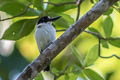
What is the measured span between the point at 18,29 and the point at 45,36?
22.6 inches

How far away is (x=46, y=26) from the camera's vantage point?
3.91 meters

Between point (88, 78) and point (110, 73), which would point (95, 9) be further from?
point (110, 73)

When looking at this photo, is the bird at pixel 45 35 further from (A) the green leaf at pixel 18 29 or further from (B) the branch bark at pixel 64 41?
(B) the branch bark at pixel 64 41

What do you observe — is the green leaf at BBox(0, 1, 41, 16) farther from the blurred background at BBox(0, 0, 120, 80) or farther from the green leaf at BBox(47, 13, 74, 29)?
the blurred background at BBox(0, 0, 120, 80)

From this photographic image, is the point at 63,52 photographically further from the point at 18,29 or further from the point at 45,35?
the point at 18,29

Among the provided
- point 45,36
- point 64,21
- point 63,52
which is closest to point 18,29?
point 64,21

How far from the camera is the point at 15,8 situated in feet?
10.4

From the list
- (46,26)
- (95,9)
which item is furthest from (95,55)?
(46,26)

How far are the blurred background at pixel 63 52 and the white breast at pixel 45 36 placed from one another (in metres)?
0.60

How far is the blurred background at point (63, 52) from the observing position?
15.3ft

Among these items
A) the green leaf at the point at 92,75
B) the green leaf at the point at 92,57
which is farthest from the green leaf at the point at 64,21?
the green leaf at the point at 92,75

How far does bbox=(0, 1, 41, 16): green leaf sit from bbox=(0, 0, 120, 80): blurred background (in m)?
1.00

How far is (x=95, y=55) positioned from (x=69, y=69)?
30 cm

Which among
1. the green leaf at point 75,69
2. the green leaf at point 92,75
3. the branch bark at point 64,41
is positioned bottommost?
the green leaf at point 92,75
